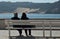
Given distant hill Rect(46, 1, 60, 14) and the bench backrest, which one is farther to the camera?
distant hill Rect(46, 1, 60, 14)

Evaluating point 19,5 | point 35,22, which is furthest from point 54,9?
point 19,5

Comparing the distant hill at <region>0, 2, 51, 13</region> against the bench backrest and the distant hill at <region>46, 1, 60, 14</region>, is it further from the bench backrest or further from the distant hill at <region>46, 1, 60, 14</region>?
the bench backrest

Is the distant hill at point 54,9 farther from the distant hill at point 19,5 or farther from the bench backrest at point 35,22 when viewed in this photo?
the bench backrest at point 35,22

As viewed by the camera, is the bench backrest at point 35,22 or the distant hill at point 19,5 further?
the distant hill at point 19,5

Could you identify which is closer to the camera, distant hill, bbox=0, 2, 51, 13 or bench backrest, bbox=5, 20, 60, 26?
bench backrest, bbox=5, 20, 60, 26

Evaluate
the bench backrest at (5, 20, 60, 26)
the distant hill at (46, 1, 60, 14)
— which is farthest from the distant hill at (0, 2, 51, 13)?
the bench backrest at (5, 20, 60, 26)

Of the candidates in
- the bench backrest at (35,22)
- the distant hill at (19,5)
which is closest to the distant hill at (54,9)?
the distant hill at (19,5)

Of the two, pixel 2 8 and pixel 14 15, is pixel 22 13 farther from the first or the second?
pixel 2 8

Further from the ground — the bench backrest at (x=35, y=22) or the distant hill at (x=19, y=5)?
the distant hill at (x=19, y=5)

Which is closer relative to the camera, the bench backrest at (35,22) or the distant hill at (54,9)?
the bench backrest at (35,22)

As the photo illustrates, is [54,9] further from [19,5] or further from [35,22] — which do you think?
[19,5]

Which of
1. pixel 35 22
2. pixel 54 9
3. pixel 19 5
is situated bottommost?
pixel 35 22

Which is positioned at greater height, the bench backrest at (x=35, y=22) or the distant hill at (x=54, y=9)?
the distant hill at (x=54, y=9)

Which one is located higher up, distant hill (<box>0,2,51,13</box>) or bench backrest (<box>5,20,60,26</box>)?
distant hill (<box>0,2,51,13</box>)
